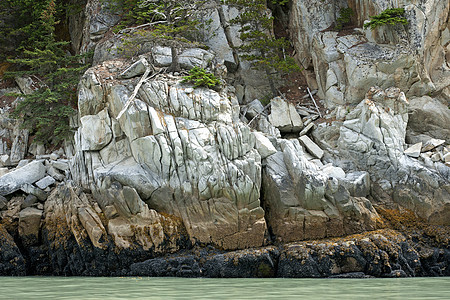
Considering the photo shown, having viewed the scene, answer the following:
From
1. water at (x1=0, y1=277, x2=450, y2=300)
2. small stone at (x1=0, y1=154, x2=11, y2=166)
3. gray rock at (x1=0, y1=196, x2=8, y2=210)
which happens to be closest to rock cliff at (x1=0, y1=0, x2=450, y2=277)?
gray rock at (x1=0, y1=196, x2=8, y2=210)

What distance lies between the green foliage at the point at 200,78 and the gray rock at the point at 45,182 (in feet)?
23.4

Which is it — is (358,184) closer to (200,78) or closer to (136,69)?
(200,78)

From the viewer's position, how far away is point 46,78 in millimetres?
25703

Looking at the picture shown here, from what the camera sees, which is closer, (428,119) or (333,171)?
(333,171)

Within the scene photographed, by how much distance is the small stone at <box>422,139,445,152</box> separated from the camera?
2070cm

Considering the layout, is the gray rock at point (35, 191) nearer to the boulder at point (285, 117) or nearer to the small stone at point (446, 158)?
the boulder at point (285, 117)

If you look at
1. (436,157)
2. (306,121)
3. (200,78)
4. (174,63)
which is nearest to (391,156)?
(436,157)

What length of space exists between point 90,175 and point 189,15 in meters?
9.24

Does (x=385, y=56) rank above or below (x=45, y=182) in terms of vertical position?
above

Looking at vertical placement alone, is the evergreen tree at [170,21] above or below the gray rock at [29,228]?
above

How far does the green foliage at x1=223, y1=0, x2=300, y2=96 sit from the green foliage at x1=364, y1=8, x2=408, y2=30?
4.18m

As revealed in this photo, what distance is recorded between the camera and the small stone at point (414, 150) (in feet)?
65.8

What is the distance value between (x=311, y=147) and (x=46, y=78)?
1426 centimetres

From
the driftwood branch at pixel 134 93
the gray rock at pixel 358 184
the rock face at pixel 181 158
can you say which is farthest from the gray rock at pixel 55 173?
the gray rock at pixel 358 184
